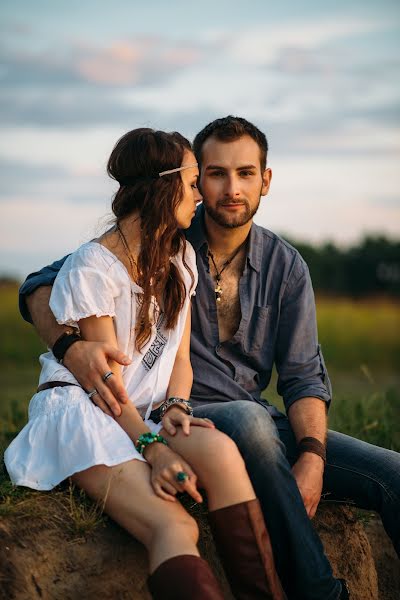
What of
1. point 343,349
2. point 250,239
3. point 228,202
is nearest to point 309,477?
point 250,239

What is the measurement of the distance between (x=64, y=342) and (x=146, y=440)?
2.09ft

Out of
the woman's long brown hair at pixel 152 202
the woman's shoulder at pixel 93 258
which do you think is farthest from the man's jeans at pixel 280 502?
the woman's shoulder at pixel 93 258

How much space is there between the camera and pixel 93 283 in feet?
11.2

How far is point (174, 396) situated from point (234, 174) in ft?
4.18

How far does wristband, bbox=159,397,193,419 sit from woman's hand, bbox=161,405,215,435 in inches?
3.0

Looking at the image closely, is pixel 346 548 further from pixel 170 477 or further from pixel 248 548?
pixel 170 477

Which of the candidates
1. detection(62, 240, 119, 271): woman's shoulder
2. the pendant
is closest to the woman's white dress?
detection(62, 240, 119, 271): woman's shoulder

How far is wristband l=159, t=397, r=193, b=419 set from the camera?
335cm

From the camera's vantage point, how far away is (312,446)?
12.0ft

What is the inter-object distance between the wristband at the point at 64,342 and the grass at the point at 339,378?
0.56m

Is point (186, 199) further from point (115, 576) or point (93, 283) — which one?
point (115, 576)

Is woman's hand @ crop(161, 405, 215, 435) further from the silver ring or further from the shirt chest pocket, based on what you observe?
the shirt chest pocket

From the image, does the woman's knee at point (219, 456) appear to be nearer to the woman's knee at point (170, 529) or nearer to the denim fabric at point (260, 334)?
the woman's knee at point (170, 529)

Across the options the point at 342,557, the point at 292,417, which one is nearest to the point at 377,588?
the point at 342,557
